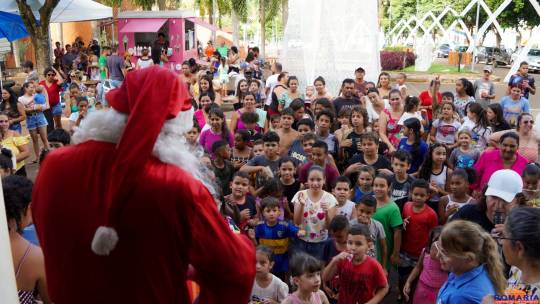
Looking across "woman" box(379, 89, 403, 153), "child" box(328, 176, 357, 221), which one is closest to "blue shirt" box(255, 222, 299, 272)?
"child" box(328, 176, 357, 221)

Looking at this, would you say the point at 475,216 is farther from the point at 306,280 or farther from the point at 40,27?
the point at 40,27

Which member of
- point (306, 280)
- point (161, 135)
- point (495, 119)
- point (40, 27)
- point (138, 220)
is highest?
point (40, 27)

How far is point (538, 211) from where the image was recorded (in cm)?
278

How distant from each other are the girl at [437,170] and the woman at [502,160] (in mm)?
322

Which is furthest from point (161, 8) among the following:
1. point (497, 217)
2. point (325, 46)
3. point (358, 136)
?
point (497, 217)

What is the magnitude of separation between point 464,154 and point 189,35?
2297 cm

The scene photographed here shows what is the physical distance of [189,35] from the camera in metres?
28.1

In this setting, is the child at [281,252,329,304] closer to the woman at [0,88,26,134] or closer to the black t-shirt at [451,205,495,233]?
the black t-shirt at [451,205,495,233]

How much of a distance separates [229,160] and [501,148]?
289 centimetres

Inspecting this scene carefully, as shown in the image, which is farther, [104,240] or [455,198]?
[455,198]

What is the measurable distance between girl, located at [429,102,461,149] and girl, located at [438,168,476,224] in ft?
7.57

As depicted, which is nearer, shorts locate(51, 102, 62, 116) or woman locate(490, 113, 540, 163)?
woman locate(490, 113, 540, 163)

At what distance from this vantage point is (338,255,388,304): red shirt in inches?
167

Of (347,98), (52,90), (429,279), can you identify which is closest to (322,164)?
(429,279)
